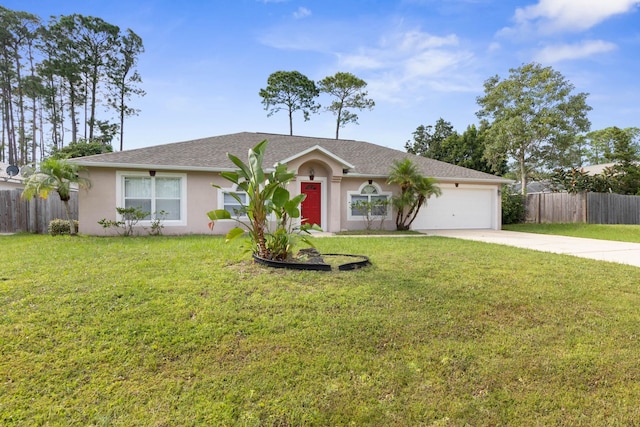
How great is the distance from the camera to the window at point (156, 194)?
40.8 feet

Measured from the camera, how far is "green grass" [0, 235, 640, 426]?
2809 mm

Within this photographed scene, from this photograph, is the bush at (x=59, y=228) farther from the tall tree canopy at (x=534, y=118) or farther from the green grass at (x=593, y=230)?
the tall tree canopy at (x=534, y=118)

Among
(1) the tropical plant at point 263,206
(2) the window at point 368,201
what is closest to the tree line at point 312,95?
(2) the window at point 368,201

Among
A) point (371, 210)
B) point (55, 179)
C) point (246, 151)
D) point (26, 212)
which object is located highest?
point (246, 151)

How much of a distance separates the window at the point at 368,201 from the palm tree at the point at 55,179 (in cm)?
986

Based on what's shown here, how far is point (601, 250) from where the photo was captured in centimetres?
985

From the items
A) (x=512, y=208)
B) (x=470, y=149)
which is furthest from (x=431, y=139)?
(x=512, y=208)

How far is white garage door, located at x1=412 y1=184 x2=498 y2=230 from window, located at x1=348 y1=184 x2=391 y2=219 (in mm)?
2064

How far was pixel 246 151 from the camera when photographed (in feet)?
49.9

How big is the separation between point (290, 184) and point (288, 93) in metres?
21.5

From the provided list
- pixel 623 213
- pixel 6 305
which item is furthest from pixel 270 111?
pixel 6 305

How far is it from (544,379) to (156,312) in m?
4.17

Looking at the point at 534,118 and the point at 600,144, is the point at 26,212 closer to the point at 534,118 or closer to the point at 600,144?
the point at 534,118

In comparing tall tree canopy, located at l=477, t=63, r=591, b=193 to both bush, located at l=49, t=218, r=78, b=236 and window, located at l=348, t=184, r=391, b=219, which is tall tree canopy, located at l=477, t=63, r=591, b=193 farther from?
bush, located at l=49, t=218, r=78, b=236
